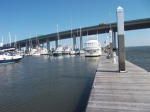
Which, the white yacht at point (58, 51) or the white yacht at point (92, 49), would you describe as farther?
the white yacht at point (58, 51)

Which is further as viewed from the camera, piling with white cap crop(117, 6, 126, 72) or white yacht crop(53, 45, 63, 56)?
white yacht crop(53, 45, 63, 56)

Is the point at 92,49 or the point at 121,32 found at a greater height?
the point at 121,32

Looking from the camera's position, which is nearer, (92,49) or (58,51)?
(92,49)

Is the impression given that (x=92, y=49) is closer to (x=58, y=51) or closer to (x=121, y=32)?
(x=58, y=51)

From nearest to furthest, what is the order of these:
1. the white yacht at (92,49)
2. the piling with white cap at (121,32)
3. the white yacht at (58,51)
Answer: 1. the piling with white cap at (121,32)
2. the white yacht at (92,49)
3. the white yacht at (58,51)

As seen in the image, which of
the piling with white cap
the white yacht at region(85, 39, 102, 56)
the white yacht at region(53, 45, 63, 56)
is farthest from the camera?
the white yacht at region(53, 45, 63, 56)

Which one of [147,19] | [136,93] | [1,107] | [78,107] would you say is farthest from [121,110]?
[147,19]

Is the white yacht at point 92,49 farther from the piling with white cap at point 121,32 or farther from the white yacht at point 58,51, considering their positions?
the piling with white cap at point 121,32

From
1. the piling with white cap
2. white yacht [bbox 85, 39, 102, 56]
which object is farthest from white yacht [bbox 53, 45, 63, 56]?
the piling with white cap

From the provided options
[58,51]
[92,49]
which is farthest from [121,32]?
[58,51]

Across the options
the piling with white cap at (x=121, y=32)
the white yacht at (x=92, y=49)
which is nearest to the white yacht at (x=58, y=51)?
the white yacht at (x=92, y=49)

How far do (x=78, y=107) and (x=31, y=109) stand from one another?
234 centimetres

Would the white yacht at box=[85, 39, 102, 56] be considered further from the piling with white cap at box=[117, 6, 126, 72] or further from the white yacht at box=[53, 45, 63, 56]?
the piling with white cap at box=[117, 6, 126, 72]

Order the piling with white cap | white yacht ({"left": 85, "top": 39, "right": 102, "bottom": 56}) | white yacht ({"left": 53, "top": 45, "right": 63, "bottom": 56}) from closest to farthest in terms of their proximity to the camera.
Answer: the piling with white cap < white yacht ({"left": 85, "top": 39, "right": 102, "bottom": 56}) < white yacht ({"left": 53, "top": 45, "right": 63, "bottom": 56})
